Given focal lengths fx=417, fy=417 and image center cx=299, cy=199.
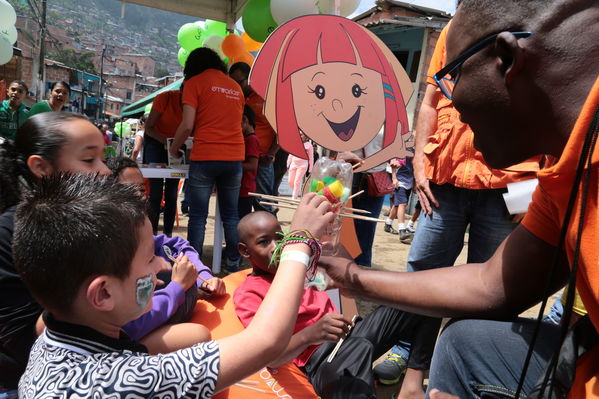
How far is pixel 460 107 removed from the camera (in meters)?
1.05

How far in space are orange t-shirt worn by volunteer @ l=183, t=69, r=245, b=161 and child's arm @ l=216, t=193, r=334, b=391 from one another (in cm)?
229

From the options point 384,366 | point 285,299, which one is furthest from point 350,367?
point 384,366

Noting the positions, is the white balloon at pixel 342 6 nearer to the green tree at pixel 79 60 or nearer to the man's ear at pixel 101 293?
the man's ear at pixel 101 293

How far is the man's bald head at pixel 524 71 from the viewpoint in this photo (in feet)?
2.67

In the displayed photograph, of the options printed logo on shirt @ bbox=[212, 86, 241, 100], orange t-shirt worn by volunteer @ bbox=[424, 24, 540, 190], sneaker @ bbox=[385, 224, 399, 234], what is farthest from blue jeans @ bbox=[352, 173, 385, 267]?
sneaker @ bbox=[385, 224, 399, 234]

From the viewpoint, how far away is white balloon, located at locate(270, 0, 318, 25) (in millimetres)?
3729

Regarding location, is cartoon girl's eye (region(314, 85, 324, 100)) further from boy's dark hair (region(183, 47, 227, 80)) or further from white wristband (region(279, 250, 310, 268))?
boy's dark hair (region(183, 47, 227, 80))

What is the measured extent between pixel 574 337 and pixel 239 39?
4.85 m

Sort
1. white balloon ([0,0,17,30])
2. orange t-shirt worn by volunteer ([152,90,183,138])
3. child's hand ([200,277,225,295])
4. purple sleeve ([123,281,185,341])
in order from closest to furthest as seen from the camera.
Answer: purple sleeve ([123,281,185,341]), child's hand ([200,277,225,295]), orange t-shirt worn by volunteer ([152,90,183,138]), white balloon ([0,0,17,30])

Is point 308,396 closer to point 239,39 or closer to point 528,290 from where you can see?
point 528,290

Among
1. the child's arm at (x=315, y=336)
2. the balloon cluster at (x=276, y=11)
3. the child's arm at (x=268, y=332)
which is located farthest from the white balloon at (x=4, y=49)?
the child's arm at (x=268, y=332)

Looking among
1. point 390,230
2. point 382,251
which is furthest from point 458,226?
point 390,230

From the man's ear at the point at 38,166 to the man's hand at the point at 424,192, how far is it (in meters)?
1.60

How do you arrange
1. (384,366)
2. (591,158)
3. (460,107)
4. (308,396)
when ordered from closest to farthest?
(591,158) → (460,107) → (308,396) → (384,366)
